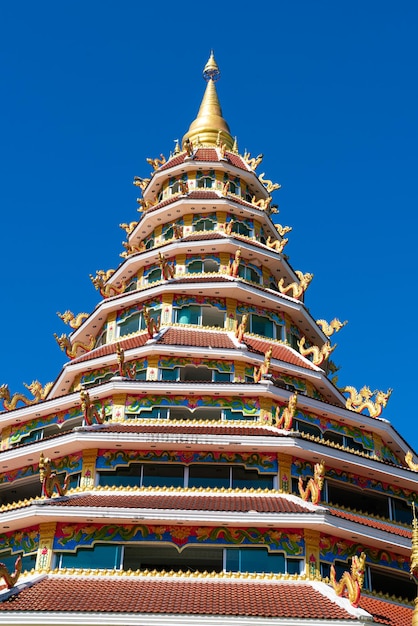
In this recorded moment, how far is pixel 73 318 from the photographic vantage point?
41.0 metres

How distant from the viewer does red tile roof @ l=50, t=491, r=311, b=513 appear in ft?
85.3

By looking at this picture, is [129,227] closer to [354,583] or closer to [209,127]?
[209,127]

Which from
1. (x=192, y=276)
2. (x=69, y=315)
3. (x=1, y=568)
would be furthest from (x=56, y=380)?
(x=1, y=568)

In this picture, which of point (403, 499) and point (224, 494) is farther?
point (403, 499)

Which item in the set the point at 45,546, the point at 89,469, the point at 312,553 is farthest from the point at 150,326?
the point at 312,553

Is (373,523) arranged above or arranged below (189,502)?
above

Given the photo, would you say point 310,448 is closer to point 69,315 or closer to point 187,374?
point 187,374

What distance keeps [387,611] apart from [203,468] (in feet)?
23.8

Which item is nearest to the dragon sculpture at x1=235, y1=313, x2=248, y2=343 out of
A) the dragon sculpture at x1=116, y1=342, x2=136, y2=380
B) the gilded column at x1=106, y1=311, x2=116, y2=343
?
the dragon sculpture at x1=116, y1=342, x2=136, y2=380

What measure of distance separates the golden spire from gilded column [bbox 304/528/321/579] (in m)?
28.0

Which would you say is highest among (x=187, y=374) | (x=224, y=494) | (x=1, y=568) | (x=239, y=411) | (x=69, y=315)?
(x=69, y=315)

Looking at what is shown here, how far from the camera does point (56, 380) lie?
36781 mm

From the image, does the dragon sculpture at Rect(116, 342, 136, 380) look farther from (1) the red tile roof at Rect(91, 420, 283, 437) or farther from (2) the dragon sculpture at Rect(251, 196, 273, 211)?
(2) the dragon sculpture at Rect(251, 196, 273, 211)

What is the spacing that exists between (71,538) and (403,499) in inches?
480
